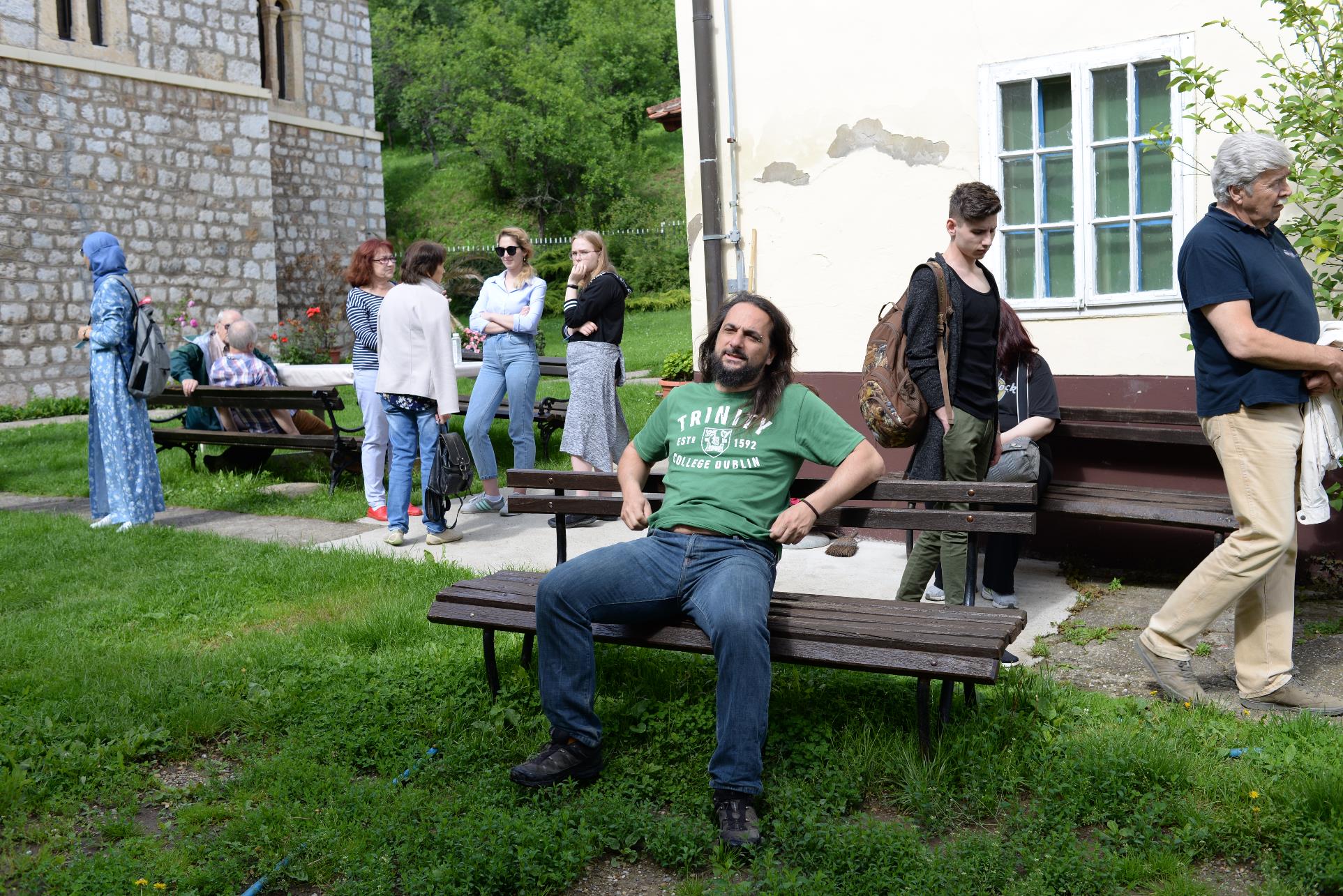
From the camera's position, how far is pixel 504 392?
803 cm

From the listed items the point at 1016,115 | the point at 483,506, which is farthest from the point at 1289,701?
the point at 483,506

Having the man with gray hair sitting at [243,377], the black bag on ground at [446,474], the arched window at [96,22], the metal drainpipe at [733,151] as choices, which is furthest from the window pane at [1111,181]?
the arched window at [96,22]

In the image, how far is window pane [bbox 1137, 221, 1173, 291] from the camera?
624cm

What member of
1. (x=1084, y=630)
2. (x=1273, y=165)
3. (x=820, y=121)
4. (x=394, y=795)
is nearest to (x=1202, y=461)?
(x=1084, y=630)

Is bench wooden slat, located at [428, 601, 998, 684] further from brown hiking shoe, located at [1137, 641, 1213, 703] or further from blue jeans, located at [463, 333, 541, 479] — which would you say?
blue jeans, located at [463, 333, 541, 479]

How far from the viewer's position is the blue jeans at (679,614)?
11.4 feet

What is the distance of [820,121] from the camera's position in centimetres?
711

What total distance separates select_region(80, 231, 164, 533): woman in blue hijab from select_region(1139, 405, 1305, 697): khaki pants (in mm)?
6236

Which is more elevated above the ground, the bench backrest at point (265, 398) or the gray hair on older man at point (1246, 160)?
the gray hair on older man at point (1246, 160)

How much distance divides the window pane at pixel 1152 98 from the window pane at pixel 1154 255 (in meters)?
0.49

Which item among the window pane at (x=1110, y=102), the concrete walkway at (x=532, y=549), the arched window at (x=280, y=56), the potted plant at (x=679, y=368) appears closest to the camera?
the concrete walkway at (x=532, y=549)

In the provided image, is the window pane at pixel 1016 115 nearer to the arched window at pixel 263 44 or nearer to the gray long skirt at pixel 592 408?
the gray long skirt at pixel 592 408

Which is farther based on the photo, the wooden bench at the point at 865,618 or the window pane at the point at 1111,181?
the window pane at the point at 1111,181

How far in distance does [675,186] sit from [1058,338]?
32.5m
